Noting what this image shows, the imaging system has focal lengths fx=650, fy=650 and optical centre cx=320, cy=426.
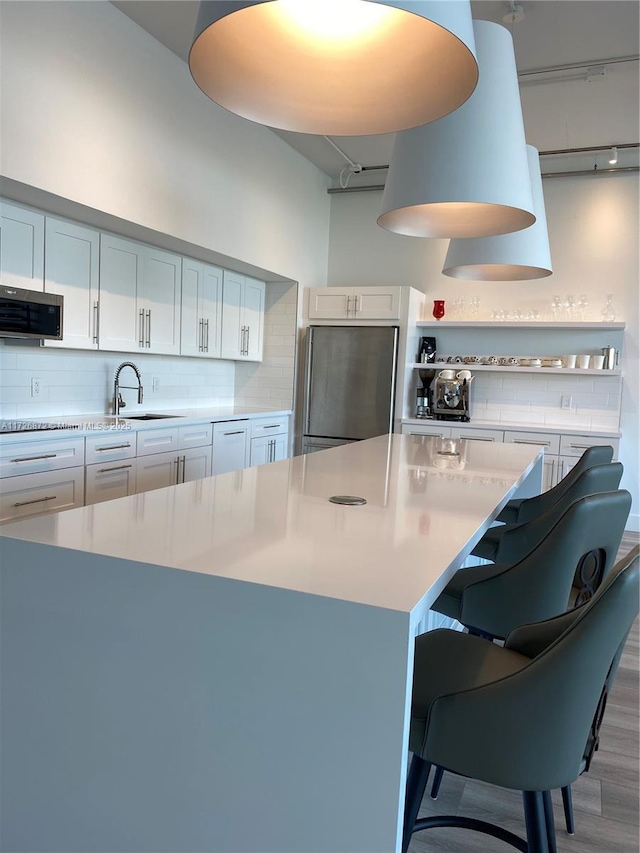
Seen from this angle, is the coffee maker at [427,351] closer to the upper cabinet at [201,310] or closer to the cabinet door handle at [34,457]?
the upper cabinet at [201,310]

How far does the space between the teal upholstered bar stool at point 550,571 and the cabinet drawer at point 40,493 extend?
2.22m

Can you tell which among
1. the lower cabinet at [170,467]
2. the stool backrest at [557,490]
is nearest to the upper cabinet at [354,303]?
the lower cabinet at [170,467]

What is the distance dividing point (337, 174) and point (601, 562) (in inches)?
219

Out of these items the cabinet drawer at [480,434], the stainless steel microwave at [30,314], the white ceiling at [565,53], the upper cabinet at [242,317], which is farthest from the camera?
the cabinet drawer at [480,434]

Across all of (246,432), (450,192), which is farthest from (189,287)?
(450,192)

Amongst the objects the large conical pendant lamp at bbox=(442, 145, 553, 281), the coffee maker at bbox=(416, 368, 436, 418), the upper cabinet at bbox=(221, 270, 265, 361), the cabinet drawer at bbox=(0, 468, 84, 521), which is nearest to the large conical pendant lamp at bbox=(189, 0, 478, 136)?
the large conical pendant lamp at bbox=(442, 145, 553, 281)

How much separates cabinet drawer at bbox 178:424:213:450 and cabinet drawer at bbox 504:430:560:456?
2513 millimetres

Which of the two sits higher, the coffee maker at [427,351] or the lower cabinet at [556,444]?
the coffee maker at [427,351]

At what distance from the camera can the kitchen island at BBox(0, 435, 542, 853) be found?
3.62ft

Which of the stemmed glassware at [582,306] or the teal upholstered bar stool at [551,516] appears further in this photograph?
the stemmed glassware at [582,306]

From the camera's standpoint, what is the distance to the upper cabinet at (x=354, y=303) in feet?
19.7

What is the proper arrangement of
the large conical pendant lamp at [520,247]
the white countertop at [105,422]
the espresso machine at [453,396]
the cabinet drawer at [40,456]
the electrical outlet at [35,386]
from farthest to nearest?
1. the espresso machine at [453,396]
2. the electrical outlet at [35,386]
3. the white countertop at [105,422]
4. the cabinet drawer at [40,456]
5. the large conical pendant lamp at [520,247]

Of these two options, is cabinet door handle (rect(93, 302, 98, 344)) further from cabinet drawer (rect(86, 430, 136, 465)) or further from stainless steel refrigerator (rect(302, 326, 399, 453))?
stainless steel refrigerator (rect(302, 326, 399, 453))

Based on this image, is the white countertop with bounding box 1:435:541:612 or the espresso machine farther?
the espresso machine
